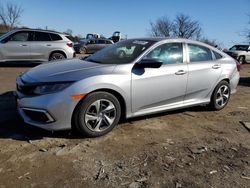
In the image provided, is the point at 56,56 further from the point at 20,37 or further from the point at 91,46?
the point at 91,46

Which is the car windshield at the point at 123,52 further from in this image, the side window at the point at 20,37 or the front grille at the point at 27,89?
the side window at the point at 20,37

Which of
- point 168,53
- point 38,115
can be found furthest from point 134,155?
point 168,53

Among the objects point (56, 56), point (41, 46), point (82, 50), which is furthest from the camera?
point (82, 50)

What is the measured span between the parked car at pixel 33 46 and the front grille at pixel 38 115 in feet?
29.6

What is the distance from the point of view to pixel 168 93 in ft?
19.1

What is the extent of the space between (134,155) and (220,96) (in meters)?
3.09

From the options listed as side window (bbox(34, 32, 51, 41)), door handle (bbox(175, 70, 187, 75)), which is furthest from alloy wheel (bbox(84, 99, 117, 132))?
side window (bbox(34, 32, 51, 41))

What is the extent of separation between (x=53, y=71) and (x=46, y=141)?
3.30 feet

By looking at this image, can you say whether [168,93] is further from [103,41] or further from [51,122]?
[103,41]

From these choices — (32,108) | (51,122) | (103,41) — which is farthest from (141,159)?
(103,41)

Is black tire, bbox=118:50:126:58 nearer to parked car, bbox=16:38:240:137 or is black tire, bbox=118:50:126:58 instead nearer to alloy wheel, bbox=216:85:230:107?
parked car, bbox=16:38:240:137

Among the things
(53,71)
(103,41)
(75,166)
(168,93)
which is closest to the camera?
(75,166)

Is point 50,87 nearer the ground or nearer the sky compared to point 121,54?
nearer the ground

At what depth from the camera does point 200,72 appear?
249 inches
